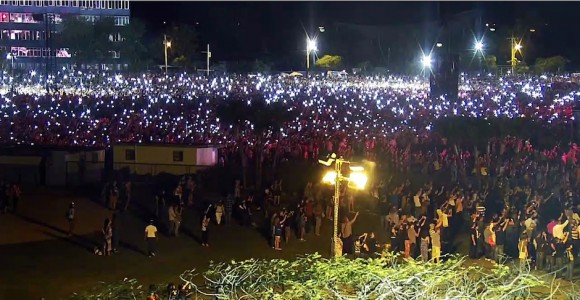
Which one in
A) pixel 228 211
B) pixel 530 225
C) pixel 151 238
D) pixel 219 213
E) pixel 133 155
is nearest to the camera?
pixel 530 225

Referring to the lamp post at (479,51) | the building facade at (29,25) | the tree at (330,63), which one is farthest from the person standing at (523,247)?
the building facade at (29,25)

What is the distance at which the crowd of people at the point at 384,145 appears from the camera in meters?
18.8

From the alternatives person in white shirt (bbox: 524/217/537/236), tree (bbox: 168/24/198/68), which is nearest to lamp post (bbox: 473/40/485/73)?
tree (bbox: 168/24/198/68)

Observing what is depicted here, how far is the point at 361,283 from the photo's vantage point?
917 centimetres

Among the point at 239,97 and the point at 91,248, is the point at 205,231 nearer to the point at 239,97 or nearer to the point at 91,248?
the point at 91,248

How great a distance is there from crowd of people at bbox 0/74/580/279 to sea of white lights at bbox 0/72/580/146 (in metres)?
0.12

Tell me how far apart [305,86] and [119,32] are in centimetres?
4481

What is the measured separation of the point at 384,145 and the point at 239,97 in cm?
1970

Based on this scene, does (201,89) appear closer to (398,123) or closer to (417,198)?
(398,123)

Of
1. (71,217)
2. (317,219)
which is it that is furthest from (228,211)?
(71,217)

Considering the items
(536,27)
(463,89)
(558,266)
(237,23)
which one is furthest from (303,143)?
(237,23)

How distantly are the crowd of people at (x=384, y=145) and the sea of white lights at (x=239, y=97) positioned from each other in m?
0.12

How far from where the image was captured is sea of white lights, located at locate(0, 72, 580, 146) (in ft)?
117

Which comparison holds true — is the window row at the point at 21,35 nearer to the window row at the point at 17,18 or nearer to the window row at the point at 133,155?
the window row at the point at 17,18
